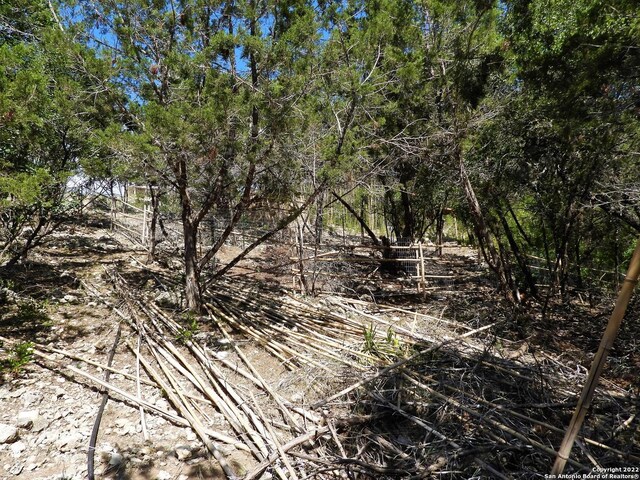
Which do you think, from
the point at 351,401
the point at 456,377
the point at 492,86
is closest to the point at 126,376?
the point at 351,401

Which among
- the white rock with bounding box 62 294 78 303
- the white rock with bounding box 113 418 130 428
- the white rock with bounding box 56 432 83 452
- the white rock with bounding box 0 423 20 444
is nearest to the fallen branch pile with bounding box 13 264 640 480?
the white rock with bounding box 113 418 130 428

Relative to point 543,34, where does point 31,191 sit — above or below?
below

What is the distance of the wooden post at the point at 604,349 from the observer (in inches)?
46.5

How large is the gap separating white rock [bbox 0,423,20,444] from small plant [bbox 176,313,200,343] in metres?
1.30

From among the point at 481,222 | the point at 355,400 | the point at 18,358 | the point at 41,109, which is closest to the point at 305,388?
the point at 355,400

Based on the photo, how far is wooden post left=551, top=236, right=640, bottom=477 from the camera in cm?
118

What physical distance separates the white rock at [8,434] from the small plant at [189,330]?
4.26 ft

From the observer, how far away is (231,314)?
3.96 metres

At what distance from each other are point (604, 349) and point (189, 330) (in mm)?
3282

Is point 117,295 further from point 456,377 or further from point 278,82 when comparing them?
point 456,377

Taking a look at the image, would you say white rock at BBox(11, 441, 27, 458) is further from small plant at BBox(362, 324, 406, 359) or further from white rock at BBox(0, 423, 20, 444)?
small plant at BBox(362, 324, 406, 359)

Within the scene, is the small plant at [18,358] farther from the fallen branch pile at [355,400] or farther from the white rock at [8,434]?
the white rock at [8,434]

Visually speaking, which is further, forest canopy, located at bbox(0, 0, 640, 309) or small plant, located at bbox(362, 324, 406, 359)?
small plant, located at bbox(362, 324, 406, 359)

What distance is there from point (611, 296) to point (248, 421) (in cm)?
614
